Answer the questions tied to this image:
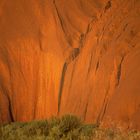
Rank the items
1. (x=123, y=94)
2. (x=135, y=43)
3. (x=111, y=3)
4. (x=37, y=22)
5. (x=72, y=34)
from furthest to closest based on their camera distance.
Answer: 1. (x=37, y=22)
2. (x=72, y=34)
3. (x=111, y=3)
4. (x=135, y=43)
5. (x=123, y=94)

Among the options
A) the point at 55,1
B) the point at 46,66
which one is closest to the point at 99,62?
the point at 46,66

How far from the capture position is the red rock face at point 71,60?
9.28m

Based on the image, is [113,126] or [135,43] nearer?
[113,126]

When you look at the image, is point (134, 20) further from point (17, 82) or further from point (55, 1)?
point (17, 82)

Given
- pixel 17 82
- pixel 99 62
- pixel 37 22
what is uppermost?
pixel 37 22

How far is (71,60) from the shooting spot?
11.6 m

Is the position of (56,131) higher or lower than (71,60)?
lower

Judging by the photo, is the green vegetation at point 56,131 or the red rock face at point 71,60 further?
the red rock face at point 71,60

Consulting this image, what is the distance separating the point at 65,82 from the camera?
11.5 meters

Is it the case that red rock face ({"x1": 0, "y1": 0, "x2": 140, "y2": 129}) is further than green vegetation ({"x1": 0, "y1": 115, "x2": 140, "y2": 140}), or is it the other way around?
red rock face ({"x1": 0, "y1": 0, "x2": 140, "y2": 129})

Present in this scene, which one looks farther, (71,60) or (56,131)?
(71,60)

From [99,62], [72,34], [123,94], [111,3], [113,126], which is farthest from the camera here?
[72,34]

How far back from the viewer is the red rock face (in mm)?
9281

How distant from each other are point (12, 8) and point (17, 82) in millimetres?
2654
